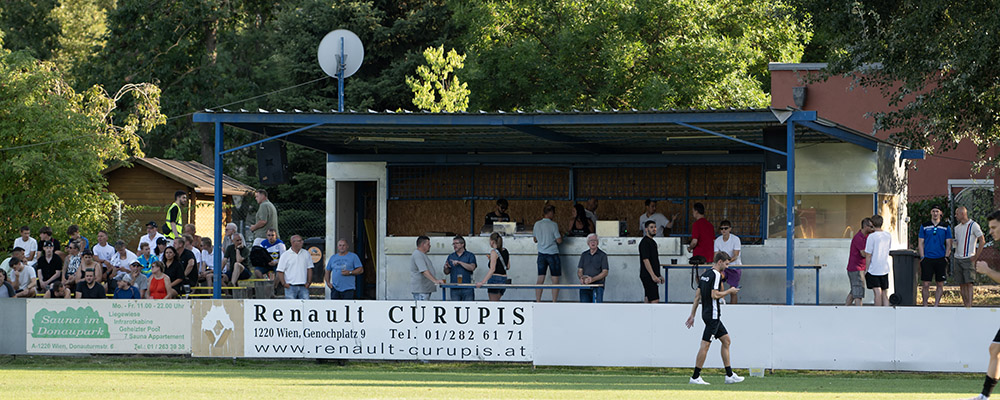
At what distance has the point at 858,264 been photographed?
17781mm

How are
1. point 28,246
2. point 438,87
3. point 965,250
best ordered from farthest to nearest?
point 438,87
point 28,246
point 965,250

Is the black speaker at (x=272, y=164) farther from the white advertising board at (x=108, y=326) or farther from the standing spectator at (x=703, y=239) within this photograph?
the standing spectator at (x=703, y=239)

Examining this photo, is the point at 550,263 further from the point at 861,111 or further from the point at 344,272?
the point at 861,111

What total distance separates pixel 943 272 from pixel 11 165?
1891cm

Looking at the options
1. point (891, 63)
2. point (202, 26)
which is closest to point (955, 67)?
point (891, 63)

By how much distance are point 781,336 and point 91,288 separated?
9.97m

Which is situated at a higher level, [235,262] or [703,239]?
[703,239]

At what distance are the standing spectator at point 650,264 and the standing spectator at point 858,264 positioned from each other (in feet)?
9.22

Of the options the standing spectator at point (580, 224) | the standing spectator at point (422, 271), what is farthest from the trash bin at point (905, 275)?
the standing spectator at point (422, 271)

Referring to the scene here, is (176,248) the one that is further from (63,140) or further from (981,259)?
(981,259)

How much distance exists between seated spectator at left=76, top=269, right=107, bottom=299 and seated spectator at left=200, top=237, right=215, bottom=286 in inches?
69.3

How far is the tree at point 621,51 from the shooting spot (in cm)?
3291

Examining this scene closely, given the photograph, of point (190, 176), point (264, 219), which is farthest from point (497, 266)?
point (190, 176)

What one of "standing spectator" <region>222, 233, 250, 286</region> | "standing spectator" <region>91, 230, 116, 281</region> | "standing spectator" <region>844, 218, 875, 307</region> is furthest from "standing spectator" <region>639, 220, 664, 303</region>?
"standing spectator" <region>91, 230, 116, 281</region>
